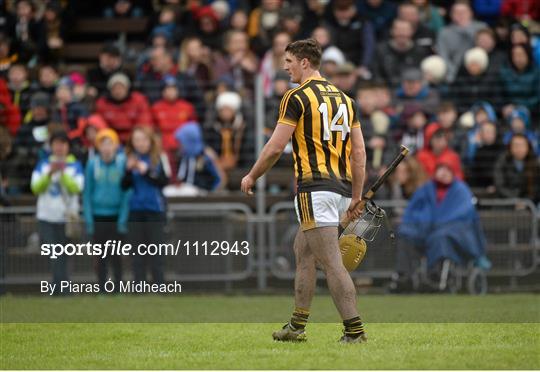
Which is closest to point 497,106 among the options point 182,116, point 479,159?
point 479,159

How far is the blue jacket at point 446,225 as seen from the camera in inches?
636

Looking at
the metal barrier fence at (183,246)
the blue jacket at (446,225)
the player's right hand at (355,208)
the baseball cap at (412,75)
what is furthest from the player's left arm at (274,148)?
the baseball cap at (412,75)

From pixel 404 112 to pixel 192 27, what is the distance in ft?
14.0

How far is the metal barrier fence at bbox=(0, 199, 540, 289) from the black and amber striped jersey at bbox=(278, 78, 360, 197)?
673 centimetres

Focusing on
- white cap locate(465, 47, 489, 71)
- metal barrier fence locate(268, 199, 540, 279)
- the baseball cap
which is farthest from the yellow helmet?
white cap locate(465, 47, 489, 71)

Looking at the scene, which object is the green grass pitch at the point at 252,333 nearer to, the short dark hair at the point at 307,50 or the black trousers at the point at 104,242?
the black trousers at the point at 104,242

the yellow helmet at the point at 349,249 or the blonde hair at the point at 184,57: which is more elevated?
the blonde hair at the point at 184,57

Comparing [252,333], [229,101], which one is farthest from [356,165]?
[229,101]

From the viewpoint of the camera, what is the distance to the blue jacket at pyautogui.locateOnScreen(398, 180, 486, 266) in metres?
16.2

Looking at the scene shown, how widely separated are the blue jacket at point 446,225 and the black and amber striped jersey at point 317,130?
21.5ft

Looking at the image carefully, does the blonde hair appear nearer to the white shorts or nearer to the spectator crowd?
the spectator crowd
